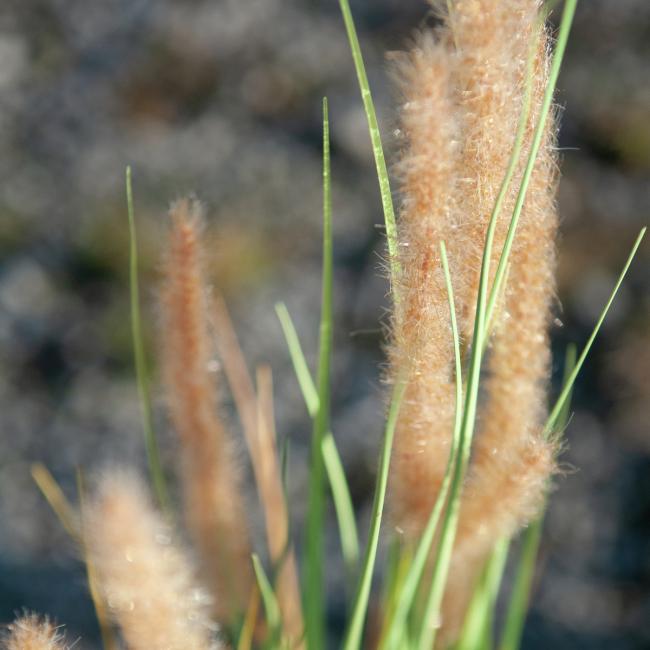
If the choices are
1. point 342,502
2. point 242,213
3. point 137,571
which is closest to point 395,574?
point 342,502

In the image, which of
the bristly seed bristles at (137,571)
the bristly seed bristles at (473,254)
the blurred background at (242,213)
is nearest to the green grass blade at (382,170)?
the bristly seed bristles at (473,254)

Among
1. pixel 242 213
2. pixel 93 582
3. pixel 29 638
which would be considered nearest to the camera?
pixel 29 638

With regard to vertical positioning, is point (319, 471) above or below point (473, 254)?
below

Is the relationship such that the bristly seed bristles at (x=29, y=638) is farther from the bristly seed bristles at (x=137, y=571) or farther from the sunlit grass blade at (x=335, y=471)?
the sunlit grass blade at (x=335, y=471)

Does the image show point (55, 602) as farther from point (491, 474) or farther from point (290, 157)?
point (491, 474)

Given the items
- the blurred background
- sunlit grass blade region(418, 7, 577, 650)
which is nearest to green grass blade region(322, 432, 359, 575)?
sunlit grass blade region(418, 7, 577, 650)

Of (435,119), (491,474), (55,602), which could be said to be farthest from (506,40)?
(55,602)

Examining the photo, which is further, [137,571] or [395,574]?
[395,574]

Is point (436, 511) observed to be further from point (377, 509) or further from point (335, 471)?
point (335, 471)
